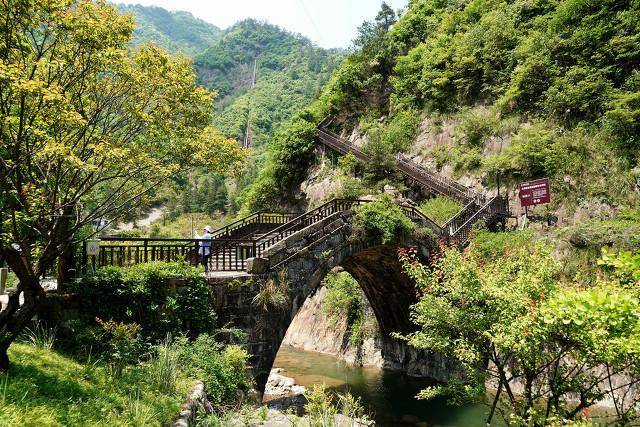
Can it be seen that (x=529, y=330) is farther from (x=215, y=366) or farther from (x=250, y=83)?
(x=250, y=83)

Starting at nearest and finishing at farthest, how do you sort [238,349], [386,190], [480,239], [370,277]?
[238,349] < [480,239] < [370,277] < [386,190]

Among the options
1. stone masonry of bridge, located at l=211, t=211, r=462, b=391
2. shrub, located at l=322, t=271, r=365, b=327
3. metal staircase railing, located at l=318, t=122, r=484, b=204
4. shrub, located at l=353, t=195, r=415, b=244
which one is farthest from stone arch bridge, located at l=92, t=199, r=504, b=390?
shrub, located at l=322, t=271, r=365, b=327

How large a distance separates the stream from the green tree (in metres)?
12.4

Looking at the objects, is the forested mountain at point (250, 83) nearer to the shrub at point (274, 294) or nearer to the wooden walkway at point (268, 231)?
the wooden walkway at point (268, 231)

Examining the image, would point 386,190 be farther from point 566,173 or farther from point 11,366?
point 11,366

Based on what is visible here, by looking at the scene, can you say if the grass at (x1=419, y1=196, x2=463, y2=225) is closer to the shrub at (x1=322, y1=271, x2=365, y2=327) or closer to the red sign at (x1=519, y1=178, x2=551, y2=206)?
the red sign at (x1=519, y1=178, x2=551, y2=206)

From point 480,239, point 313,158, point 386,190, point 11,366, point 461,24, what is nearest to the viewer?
point 11,366

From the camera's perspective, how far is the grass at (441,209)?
24.3 m

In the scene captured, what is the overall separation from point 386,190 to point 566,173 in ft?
36.8

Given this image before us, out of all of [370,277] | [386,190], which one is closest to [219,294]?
[370,277]

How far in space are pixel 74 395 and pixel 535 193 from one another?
21.4 meters

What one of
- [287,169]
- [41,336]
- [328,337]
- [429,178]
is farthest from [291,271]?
[287,169]

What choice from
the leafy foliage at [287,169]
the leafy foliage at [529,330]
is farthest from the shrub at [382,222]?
the leafy foliage at [287,169]

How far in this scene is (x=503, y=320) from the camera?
9.48 meters
